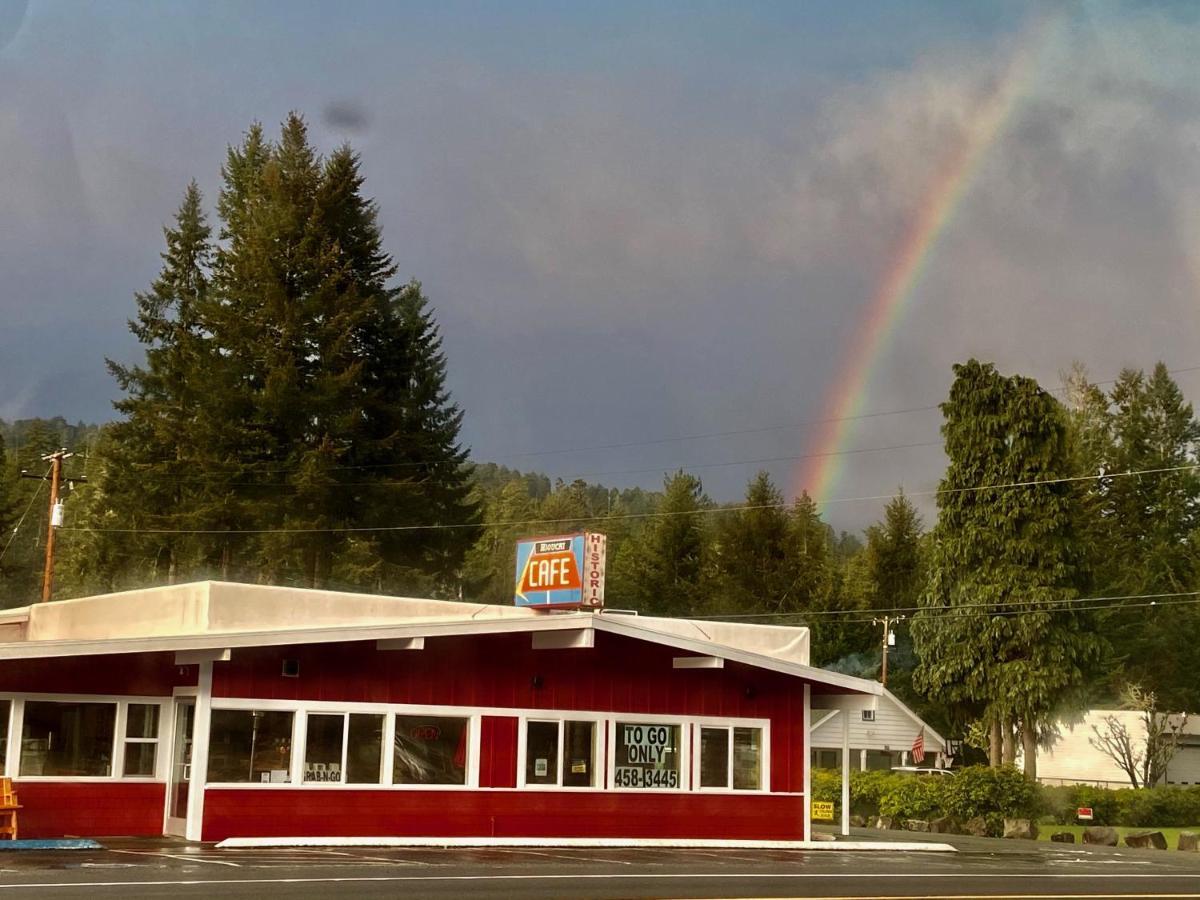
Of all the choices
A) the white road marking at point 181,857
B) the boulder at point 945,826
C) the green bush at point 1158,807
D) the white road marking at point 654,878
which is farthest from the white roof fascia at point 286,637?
the green bush at point 1158,807

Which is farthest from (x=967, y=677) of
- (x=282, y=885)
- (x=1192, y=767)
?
(x=282, y=885)

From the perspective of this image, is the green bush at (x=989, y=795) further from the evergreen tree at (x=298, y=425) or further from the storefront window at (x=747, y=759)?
the evergreen tree at (x=298, y=425)

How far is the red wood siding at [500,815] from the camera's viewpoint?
24875mm

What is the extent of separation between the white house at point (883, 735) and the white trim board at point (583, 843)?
3189 cm

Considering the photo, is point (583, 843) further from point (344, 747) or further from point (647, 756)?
point (344, 747)

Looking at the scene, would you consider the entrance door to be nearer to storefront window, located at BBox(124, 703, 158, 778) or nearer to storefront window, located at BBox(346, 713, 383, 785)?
storefront window, located at BBox(124, 703, 158, 778)

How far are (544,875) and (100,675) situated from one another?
968cm

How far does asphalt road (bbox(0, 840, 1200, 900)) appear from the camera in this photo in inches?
659

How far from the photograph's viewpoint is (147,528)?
5978 cm

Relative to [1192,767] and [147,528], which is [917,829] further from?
[147,528]

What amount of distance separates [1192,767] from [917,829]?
29571 mm

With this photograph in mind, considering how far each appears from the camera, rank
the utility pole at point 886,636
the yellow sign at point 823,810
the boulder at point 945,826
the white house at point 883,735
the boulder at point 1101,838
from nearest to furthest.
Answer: the boulder at point 1101,838 < the yellow sign at point 823,810 < the boulder at point 945,826 < the white house at point 883,735 < the utility pole at point 886,636

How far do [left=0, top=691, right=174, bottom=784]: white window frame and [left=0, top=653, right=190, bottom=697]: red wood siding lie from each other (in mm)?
94

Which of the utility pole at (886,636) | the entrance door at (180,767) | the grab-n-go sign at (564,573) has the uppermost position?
the utility pole at (886,636)
